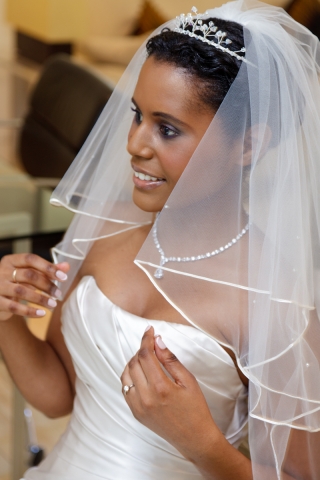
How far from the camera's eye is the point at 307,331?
98 cm

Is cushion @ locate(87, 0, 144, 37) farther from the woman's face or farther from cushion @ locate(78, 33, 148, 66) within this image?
the woman's face

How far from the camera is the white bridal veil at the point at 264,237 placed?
98 centimetres

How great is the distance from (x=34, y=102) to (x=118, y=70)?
6.59 feet

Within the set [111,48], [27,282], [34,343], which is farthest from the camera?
[111,48]

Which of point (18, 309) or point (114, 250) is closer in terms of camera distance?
point (18, 309)

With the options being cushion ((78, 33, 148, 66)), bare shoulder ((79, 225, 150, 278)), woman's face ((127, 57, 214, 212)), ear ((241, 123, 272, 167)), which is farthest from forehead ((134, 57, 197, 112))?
cushion ((78, 33, 148, 66))

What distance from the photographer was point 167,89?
104 cm

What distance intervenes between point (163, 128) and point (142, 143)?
4 cm

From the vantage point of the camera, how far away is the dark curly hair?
3.35 ft

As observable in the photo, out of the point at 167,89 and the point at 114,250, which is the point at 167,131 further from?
the point at 114,250

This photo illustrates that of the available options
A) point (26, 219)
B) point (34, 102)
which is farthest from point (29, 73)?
point (26, 219)

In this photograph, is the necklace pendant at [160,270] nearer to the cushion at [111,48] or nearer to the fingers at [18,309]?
the fingers at [18,309]

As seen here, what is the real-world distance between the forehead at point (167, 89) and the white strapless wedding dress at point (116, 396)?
0.36m

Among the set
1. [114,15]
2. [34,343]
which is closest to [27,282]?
[34,343]
